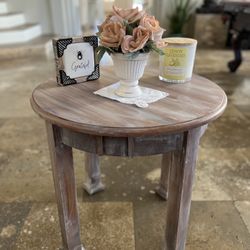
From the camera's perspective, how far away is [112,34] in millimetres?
744

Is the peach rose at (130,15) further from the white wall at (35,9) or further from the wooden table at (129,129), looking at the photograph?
the white wall at (35,9)

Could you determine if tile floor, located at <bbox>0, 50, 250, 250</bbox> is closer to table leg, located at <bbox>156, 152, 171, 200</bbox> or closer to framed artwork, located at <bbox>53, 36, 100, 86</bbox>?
table leg, located at <bbox>156, 152, 171, 200</bbox>

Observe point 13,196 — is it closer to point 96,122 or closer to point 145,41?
point 96,122

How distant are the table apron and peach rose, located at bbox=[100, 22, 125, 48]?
0.26m

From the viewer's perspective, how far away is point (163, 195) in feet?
4.35

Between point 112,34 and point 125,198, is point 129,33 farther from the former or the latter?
point 125,198

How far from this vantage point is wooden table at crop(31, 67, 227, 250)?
A: 715 millimetres

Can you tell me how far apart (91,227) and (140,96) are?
63 centimetres

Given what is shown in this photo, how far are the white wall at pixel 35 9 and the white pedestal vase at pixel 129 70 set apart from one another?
4151 millimetres

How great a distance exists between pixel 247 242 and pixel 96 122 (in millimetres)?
829

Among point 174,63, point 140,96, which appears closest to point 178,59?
point 174,63

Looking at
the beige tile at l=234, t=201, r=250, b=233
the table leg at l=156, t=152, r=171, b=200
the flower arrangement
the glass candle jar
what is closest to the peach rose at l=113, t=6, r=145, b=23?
the flower arrangement

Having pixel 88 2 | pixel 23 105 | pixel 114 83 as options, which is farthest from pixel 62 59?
pixel 88 2

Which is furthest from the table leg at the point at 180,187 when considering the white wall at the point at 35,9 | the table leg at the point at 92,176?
the white wall at the point at 35,9
